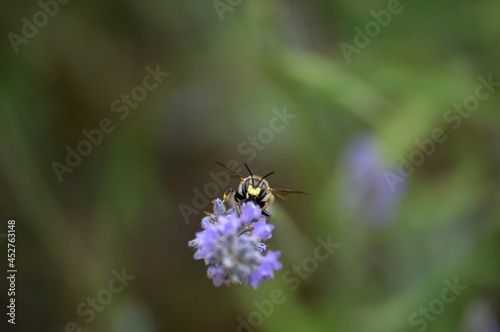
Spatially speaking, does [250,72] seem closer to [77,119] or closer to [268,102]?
[268,102]

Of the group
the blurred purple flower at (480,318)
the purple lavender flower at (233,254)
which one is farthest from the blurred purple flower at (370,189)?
the purple lavender flower at (233,254)

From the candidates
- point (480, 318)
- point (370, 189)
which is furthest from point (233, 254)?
point (480, 318)

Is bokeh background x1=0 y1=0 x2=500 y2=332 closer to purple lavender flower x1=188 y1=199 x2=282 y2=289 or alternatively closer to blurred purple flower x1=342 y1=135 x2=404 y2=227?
blurred purple flower x1=342 y1=135 x2=404 y2=227

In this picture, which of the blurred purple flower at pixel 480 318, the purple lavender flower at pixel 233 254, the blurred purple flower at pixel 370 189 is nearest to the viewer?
the purple lavender flower at pixel 233 254

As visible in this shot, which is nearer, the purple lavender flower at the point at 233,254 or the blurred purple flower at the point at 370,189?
the purple lavender flower at the point at 233,254

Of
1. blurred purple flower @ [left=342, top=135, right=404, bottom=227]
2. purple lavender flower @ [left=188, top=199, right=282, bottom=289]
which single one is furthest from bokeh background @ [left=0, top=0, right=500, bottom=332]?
purple lavender flower @ [left=188, top=199, right=282, bottom=289]

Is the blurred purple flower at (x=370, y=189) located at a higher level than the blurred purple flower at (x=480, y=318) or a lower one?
higher

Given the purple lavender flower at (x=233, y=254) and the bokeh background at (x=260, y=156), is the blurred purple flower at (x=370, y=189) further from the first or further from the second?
the purple lavender flower at (x=233, y=254)
